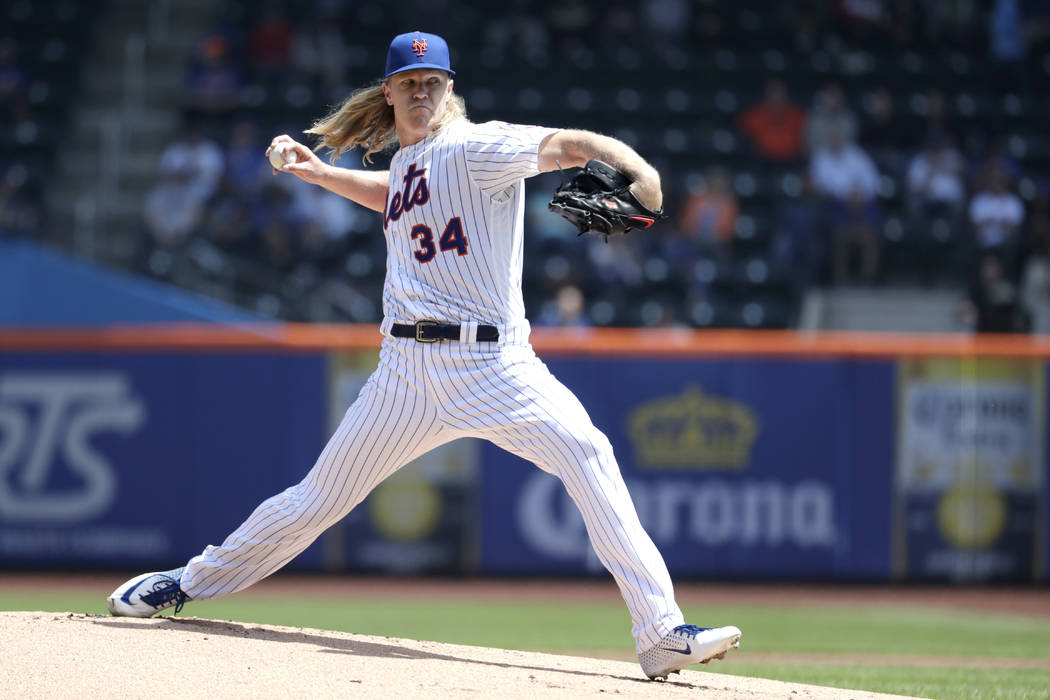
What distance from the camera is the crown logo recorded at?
9266 mm

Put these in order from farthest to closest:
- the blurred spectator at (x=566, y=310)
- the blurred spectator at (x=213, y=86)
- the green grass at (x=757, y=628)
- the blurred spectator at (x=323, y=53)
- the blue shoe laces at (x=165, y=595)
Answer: the blurred spectator at (x=323, y=53), the blurred spectator at (x=213, y=86), the blurred spectator at (x=566, y=310), the green grass at (x=757, y=628), the blue shoe laces at (x=165, y=595)

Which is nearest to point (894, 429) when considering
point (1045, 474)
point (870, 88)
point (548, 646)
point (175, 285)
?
point (1045, 474)

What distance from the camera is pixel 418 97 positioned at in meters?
4.20

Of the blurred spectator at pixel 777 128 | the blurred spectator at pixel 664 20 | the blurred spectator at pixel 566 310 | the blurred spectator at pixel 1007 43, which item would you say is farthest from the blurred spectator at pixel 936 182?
the blurred spectator at pixel 566 310

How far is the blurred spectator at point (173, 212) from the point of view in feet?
36.8

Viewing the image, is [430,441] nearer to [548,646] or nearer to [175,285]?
[548,646]

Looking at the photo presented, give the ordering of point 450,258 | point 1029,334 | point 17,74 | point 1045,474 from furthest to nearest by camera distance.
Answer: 1. point 17,74
2. point 1029,334
3. point 1045,474
4. point 450,258

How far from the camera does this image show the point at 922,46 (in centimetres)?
1359

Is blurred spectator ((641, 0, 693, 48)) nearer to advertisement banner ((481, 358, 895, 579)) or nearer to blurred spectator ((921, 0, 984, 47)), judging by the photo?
blurred spectator ((921, 0, 984, 47))

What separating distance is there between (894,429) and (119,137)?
777 cm

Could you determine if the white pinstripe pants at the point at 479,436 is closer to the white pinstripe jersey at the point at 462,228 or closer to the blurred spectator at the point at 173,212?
the white pinstripe jersey at the point at 462,228

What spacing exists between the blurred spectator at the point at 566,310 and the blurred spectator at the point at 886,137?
3.38m

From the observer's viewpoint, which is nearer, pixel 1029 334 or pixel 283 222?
pixel 1029 334

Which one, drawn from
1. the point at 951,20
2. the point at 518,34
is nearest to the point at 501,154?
the point at 518,34
